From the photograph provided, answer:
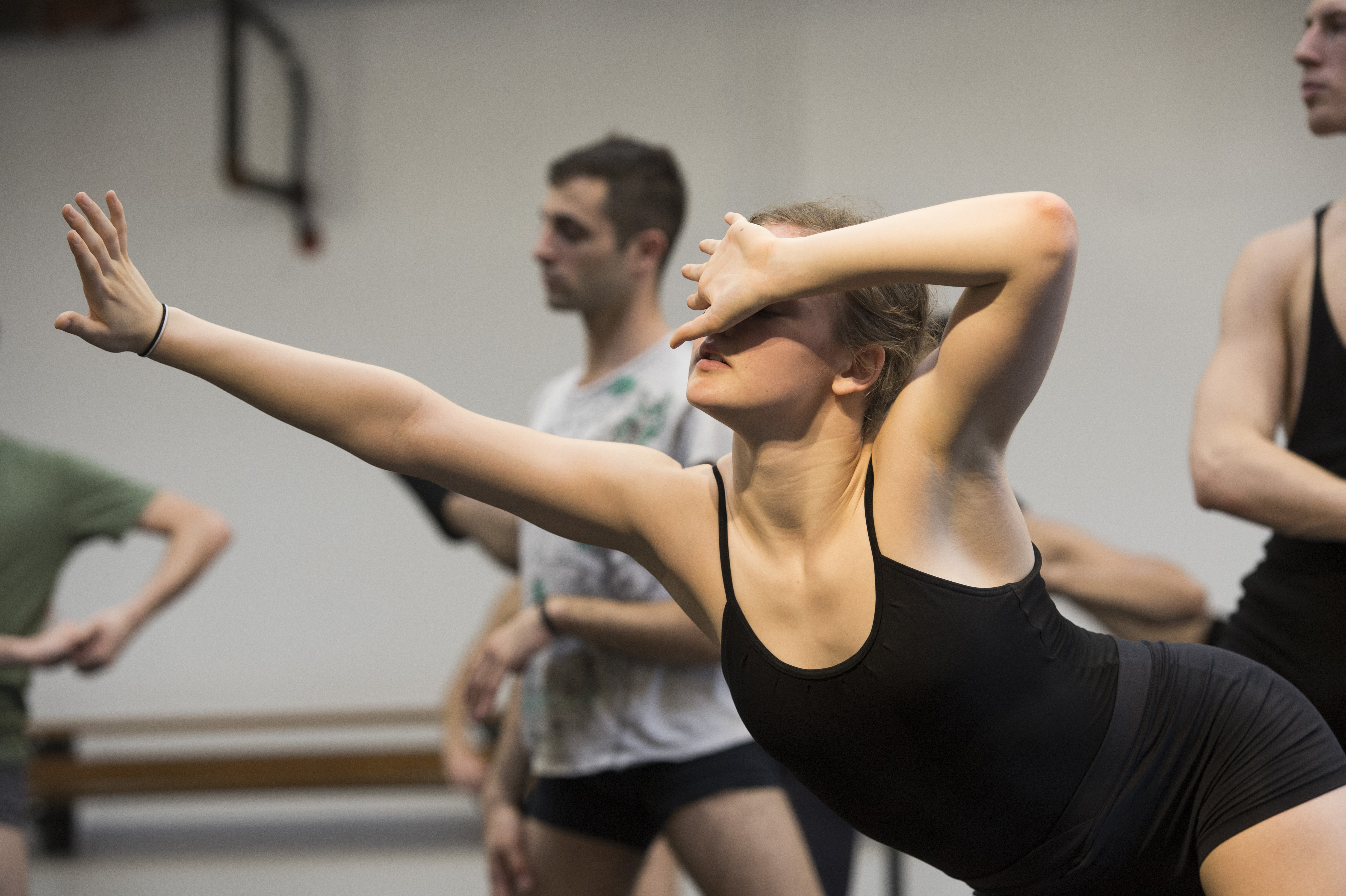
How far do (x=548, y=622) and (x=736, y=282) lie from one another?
102 centimetres

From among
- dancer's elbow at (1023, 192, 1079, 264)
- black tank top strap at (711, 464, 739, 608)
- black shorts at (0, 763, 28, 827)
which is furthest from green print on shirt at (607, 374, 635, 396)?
black shorts at (0, 763, 28, 827)

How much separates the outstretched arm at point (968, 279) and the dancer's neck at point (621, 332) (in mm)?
1082

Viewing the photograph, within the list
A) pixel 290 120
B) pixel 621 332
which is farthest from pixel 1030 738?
pixel 290 120

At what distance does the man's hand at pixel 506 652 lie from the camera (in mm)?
1929

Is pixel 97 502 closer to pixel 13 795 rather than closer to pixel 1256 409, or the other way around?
pixel 13 795

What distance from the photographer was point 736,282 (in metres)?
1.06

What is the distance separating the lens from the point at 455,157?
4.42 m

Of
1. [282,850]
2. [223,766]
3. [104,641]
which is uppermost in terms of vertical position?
[104,641]

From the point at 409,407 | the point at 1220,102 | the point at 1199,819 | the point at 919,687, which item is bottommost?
the point at 1199,819

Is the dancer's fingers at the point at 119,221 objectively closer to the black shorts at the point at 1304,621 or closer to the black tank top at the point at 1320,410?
the black shorts at the point at 1304,621

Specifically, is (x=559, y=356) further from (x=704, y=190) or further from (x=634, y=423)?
(x=634, y=423)

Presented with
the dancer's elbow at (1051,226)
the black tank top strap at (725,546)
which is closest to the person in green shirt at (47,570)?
the black tank top strap at (725,546)

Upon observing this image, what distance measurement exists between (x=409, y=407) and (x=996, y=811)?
714mm

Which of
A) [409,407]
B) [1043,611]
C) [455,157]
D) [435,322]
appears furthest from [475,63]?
[1043,611]
